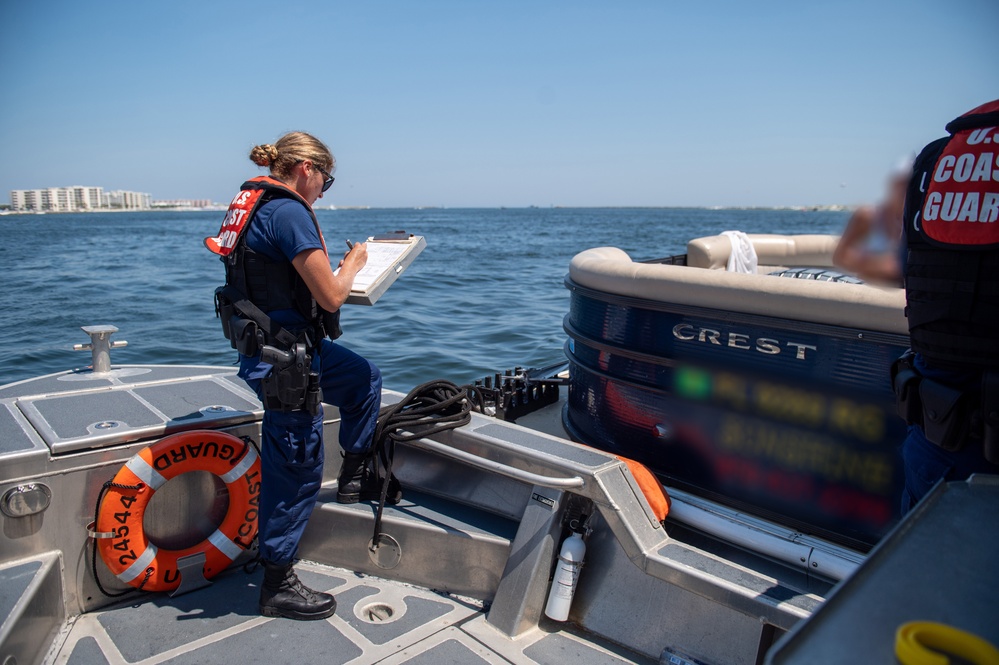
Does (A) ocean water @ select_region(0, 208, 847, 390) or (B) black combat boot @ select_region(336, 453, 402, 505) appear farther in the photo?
(A) ocean water @ select_region(0, 208, 847, 390)

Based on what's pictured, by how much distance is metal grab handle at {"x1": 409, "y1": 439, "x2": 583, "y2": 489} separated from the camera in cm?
242

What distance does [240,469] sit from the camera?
9.05ft

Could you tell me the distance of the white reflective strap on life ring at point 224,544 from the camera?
276 cm

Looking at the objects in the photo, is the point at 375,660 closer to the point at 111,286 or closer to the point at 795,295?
the point at 795,295

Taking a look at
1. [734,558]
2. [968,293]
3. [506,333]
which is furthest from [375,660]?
[506,333]

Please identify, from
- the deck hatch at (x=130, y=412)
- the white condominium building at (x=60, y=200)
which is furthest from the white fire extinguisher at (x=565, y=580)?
the white condominium building at (x=60, y=200)

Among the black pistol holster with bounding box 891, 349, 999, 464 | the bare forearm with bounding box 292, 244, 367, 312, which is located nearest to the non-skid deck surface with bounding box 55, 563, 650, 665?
the bare forearm with bounding box 292, 244, 367, 312

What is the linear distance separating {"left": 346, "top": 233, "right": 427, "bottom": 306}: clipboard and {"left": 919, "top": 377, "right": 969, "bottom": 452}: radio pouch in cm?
162

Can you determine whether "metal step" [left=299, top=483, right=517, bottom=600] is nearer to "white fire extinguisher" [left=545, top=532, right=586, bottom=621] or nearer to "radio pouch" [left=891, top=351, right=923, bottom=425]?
"white fire extinguisher" [left=545, top=532, right=586, bottom=621]

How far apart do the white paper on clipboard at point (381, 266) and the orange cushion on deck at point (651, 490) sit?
3.39 feet

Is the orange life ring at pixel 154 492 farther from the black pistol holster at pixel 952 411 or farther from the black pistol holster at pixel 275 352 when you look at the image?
the black pistol holster at pixel 952 411

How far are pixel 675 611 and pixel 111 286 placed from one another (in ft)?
55.2

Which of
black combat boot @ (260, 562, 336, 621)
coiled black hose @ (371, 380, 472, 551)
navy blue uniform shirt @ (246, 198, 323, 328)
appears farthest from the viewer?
coiled black hose @ (371, 380, 472, 551)

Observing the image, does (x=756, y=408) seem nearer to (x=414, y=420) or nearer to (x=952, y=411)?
(x=952, y=411)
